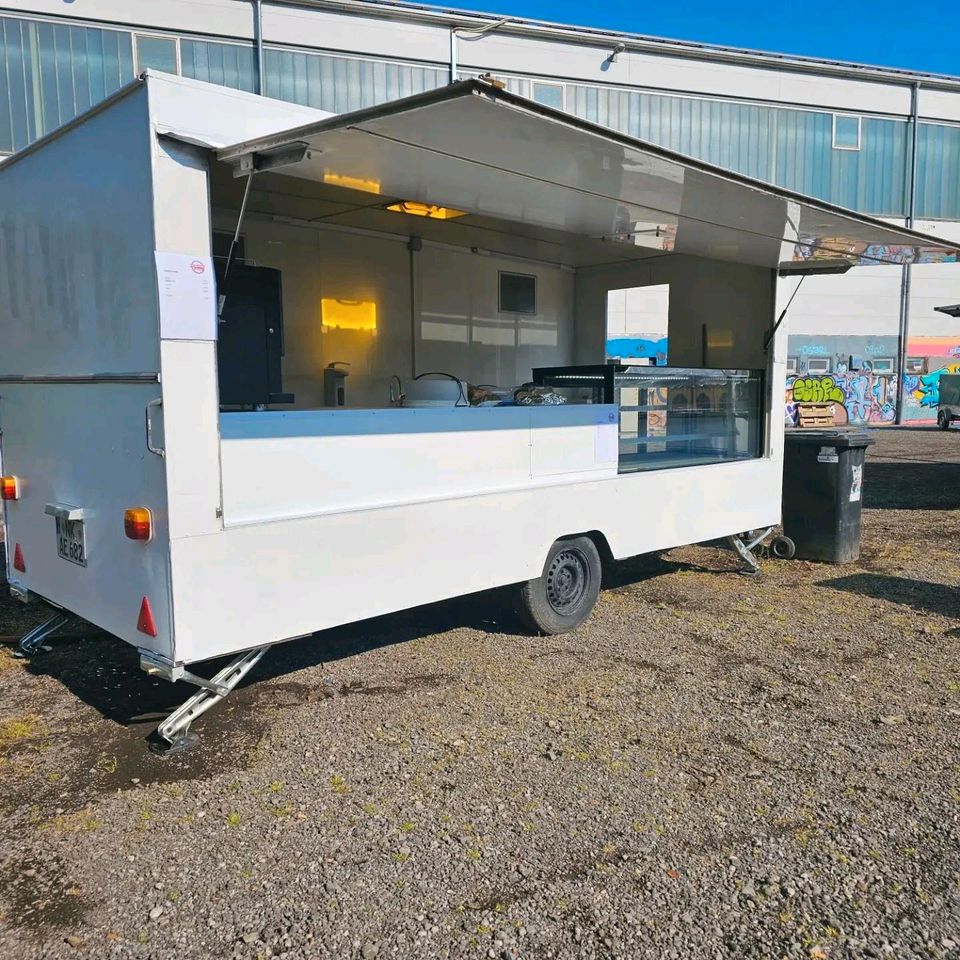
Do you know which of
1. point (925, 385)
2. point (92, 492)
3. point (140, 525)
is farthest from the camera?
point (925, 385)

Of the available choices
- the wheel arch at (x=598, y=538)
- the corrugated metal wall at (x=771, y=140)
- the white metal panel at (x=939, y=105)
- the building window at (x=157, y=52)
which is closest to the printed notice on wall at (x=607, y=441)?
the wheel arch at (x=598, y=538)

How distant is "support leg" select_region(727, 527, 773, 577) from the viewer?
23.1 ft

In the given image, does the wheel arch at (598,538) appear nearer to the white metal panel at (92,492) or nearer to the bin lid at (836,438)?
the white metal panel at (92,492)

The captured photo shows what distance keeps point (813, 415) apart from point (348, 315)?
78.2ft

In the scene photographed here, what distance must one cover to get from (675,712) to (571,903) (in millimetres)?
1662

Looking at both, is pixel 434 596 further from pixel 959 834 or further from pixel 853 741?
pixel 959 834

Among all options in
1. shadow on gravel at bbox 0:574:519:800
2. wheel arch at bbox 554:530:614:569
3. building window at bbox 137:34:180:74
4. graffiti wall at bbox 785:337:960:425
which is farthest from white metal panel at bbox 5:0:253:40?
graffiti wall at bbox 785:337:960:425

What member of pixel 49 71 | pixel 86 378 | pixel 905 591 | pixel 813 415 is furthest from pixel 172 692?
pixel 813 415

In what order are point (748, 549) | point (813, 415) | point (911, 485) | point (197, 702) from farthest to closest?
point (813, 415), point (911, 485), point (748, 549), point (197, 702)

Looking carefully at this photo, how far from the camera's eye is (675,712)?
422cm

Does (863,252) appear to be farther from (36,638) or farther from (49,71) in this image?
(49,71)

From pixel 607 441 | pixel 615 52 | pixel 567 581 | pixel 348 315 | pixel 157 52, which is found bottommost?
pixel 567 581

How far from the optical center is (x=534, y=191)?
4.71 m

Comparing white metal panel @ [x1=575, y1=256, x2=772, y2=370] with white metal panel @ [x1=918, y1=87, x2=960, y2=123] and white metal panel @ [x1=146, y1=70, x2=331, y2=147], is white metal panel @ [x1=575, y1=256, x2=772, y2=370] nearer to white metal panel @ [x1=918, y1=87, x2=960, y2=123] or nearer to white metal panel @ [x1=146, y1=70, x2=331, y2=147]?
white metal panel @ [x1=146, y1=70, x2=331, y2=147]
